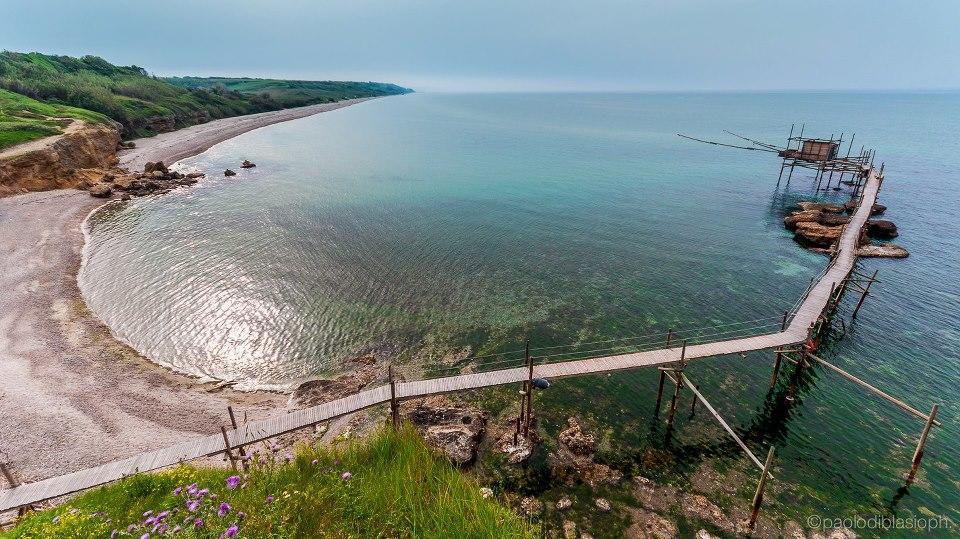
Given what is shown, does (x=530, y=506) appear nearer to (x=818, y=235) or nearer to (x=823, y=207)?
(x=818, y=235)

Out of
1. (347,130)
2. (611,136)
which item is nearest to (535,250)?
(611,136)

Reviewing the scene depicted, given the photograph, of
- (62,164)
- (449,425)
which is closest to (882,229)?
(449,425)

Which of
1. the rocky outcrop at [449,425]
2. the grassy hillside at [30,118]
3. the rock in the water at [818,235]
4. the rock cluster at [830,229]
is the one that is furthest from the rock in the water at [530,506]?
the grassy hillside at [30,118]

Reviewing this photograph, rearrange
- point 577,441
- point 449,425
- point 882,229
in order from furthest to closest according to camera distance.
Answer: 1. point 882,229
2. point 449,425
3. point 577,441

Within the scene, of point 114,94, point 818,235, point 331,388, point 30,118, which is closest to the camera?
point 331,388

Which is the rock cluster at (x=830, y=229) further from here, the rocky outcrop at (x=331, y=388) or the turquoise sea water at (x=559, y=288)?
the rocky outcrop at (x=331, y=388)

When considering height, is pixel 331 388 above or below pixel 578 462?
above

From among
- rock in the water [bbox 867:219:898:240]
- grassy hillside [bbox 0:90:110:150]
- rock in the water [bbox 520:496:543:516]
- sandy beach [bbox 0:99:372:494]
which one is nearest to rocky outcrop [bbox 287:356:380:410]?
sandy beach [bbox 0:99:372:494]

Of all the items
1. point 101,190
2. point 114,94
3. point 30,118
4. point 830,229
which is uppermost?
point 114,94
